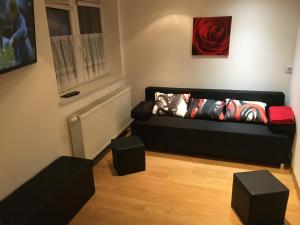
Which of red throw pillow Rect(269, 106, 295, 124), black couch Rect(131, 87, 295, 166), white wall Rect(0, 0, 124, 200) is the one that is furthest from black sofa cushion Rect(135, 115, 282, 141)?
white wall Rect(0, 0, 124, 200)

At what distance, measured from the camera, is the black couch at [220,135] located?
294 cm

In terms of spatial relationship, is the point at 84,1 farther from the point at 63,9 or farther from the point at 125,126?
the point at 125,126

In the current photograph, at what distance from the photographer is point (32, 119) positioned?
7.46 feet

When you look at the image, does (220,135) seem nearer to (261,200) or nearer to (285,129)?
(285,129)

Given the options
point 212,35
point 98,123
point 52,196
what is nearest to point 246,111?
point 212,35

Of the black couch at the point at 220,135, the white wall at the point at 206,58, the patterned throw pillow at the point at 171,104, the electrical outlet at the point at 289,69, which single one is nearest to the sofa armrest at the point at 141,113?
the black couch at the point at 220,135

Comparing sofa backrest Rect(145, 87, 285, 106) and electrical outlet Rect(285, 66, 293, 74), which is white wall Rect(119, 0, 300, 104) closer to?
electrical outlet Rect(285, 66, 293, 74)

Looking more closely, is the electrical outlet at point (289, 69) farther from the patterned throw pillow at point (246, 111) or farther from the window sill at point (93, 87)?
the window sill at point (93, 87)

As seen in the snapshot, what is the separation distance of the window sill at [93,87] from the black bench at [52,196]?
2.16 feet

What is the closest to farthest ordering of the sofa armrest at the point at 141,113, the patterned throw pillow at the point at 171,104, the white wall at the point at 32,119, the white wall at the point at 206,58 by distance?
the white wall at the point at 32,119 → the white wall at the point at 206,58 → the sofa armrest at the point at 141,113 → the patterned throw pillow at the point at 171,104

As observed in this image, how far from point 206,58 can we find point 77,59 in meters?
1.88

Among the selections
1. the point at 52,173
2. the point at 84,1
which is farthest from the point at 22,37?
the point at 84,1

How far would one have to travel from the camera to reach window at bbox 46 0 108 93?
2.96m

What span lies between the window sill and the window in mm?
86
